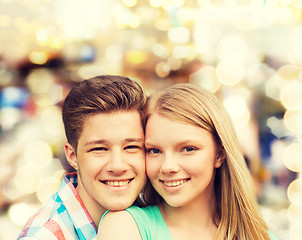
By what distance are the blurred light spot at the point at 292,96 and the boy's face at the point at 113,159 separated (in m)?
1.76

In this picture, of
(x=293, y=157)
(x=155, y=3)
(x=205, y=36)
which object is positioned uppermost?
(x=155, y=3)

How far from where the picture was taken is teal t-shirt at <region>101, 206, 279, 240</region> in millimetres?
1324

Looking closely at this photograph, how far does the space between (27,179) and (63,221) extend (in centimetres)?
149

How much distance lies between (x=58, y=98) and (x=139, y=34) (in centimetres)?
79

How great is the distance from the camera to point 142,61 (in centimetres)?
314

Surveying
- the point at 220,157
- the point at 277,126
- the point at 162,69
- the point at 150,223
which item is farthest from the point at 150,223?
the point at 162,69

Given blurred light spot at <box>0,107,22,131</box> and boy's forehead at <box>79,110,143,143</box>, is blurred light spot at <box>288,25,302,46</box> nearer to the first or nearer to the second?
boy's forehead at <box>79,110,143,143</box>

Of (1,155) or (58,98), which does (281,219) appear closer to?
(58,98)

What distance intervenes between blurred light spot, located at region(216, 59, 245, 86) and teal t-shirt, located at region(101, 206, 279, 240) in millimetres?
1808

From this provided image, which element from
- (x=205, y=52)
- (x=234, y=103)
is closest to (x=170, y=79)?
(x=205, y=52)

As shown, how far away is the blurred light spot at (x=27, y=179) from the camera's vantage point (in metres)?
2.81

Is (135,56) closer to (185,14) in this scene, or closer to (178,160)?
(185,14)

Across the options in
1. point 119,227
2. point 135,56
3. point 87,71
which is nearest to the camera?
point 119,227

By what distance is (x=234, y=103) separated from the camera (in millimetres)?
3045
